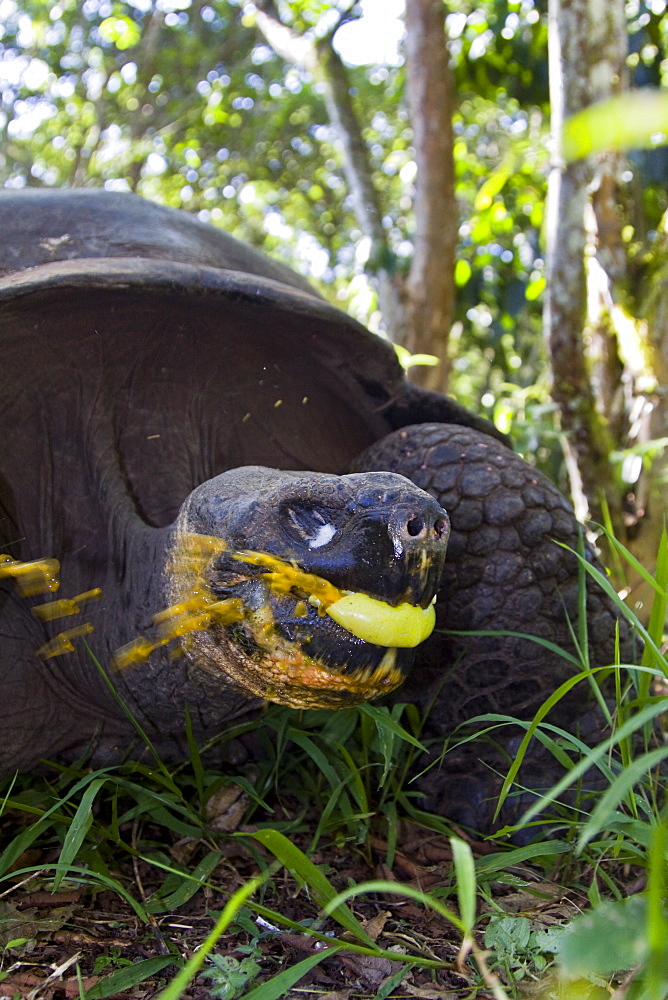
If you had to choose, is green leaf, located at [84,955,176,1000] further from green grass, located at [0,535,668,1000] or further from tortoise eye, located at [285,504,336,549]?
tortoise eye, located at [285,504,336,549]

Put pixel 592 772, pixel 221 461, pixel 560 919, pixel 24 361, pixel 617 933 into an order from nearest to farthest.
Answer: pixel 617 933 < pixel 560 919 < pixel 592 772 < pixel 24 361 < pixel 221 461

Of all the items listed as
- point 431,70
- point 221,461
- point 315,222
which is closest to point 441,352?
point 431,70

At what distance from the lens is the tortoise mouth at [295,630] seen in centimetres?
119

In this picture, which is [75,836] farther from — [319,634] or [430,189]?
[430,189]

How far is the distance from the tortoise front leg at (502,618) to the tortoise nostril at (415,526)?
0.64 metres

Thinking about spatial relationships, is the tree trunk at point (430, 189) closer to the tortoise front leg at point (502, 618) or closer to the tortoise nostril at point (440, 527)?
the tortoise front leg at point (502, 618)

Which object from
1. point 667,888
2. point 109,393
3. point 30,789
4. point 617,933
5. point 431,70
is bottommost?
point 30,789

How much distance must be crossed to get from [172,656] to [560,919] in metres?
0.78

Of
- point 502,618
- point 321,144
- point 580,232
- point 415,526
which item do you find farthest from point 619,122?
point 321,144

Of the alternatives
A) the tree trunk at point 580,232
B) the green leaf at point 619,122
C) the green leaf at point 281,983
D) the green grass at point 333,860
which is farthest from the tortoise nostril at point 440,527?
the tree trunk at point 580,232

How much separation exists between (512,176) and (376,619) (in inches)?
142

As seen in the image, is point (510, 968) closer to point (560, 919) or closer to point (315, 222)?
point (560, 919)

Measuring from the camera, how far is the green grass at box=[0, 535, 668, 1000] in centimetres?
101

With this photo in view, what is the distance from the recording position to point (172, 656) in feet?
5.11
